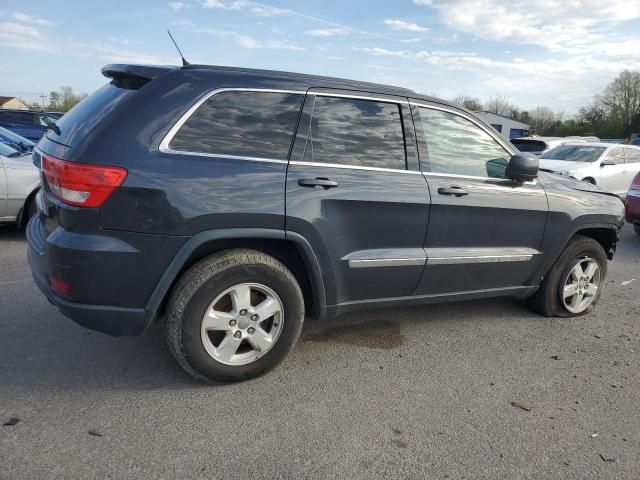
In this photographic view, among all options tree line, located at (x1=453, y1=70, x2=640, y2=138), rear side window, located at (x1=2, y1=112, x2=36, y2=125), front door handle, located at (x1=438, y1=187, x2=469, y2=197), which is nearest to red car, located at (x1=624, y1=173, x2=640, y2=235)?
front door handle, located at (x1=438, y1=187, x2=469, y2=197)

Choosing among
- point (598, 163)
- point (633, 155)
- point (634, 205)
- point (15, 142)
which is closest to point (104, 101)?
point (15, 142)

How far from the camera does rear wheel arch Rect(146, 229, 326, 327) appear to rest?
2682 millimetres

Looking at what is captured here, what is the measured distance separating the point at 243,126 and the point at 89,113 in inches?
34.8

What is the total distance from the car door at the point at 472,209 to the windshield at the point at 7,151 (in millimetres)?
5343

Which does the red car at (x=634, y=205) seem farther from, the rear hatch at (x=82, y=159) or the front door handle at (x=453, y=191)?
the rear hatch at (x=82, y=159)

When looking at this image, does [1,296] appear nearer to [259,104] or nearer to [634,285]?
[259,104]

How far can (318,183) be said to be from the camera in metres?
2.94

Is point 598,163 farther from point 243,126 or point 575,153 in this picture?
point 243,126

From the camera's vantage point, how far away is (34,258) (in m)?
2.90

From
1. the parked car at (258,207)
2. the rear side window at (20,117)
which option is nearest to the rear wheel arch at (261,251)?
the parked car at (258,207)

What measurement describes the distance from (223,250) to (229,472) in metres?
1.21

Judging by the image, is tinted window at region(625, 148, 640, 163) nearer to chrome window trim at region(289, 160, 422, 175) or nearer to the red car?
the red car

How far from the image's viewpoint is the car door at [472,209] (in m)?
3.43

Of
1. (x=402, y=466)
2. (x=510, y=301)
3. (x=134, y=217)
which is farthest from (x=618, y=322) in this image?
(x=134, y=217)
